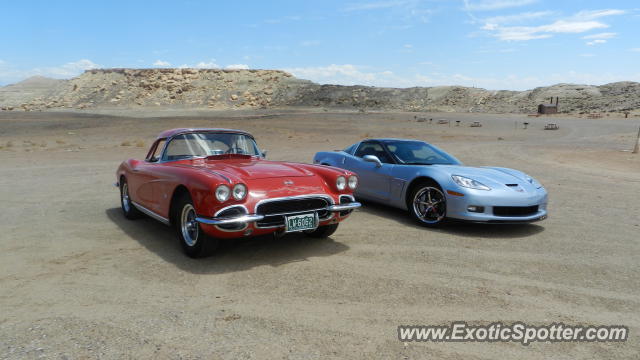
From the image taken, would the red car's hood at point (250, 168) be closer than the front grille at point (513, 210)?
Yes

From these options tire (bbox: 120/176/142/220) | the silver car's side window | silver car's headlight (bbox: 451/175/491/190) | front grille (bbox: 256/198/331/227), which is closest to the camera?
front grille (bbox: 256/198/331/227)

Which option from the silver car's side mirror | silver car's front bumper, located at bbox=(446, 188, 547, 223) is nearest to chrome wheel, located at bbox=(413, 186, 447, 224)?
silver car's front bumper, located at bbox=(446, 188, 547, 223)

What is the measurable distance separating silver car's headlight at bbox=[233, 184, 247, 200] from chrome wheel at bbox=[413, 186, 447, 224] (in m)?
2.89

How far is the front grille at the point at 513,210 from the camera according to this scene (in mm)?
5969

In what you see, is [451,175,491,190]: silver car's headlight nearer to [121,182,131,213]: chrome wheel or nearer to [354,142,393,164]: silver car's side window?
[354,142,393,164]: silver car's side window

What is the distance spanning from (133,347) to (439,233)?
4174 millimetres

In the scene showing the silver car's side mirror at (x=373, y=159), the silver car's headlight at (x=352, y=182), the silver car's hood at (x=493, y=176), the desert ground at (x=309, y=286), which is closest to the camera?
the desert ground at (x=309, y=286)

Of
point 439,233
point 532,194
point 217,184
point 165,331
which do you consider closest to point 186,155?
point 217,184

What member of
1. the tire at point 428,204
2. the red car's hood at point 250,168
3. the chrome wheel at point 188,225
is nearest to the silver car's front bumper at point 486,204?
the tire at point 428,204

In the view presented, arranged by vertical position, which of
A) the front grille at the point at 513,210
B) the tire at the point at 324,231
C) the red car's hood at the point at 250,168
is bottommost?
the tire at the point at 324,231

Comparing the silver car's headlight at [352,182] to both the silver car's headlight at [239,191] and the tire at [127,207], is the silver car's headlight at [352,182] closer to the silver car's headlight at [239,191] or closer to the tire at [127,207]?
the silver car's headlight at [239,191]

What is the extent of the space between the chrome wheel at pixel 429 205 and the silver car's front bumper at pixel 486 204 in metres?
0.19

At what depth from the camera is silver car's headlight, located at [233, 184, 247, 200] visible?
4621 mm

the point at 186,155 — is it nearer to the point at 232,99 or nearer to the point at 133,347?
the point at 133,347
